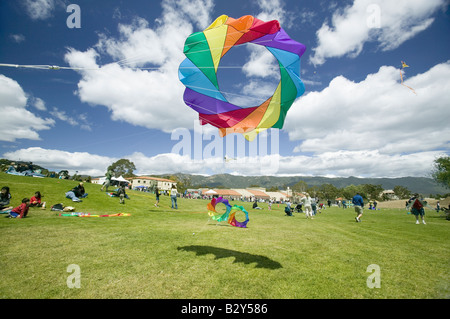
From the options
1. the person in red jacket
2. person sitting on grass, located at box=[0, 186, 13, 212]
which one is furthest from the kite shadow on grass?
person sitting on grass, located at box=[0, 186, 13, 212]

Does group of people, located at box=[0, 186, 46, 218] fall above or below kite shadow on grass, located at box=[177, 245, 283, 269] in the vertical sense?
above

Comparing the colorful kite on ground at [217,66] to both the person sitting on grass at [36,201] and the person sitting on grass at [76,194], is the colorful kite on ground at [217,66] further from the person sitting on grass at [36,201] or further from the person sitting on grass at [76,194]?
the person sitting on grass at [76,194]

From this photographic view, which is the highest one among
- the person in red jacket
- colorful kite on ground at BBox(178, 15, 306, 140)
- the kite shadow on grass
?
colorful kite on ground at BBox(178, 15, 306, 140)

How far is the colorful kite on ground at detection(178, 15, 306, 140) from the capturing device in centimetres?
569

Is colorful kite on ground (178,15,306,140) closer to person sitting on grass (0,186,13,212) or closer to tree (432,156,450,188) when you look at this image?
person sitting on grass (0,186,13,212)

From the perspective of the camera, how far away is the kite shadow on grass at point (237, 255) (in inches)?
206

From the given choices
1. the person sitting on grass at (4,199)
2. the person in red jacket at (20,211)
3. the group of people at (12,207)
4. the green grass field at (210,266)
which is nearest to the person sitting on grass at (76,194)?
the group of people at (12,207)

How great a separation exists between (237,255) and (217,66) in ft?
19.0

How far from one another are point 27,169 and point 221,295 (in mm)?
37260

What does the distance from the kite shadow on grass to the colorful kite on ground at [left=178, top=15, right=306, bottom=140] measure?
138 inches

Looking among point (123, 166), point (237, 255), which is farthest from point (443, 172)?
point (123, 166)

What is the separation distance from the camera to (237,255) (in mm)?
5910

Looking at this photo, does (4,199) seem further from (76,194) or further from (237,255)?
(237,255)

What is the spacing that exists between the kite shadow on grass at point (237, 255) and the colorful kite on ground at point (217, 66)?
3494 mm
